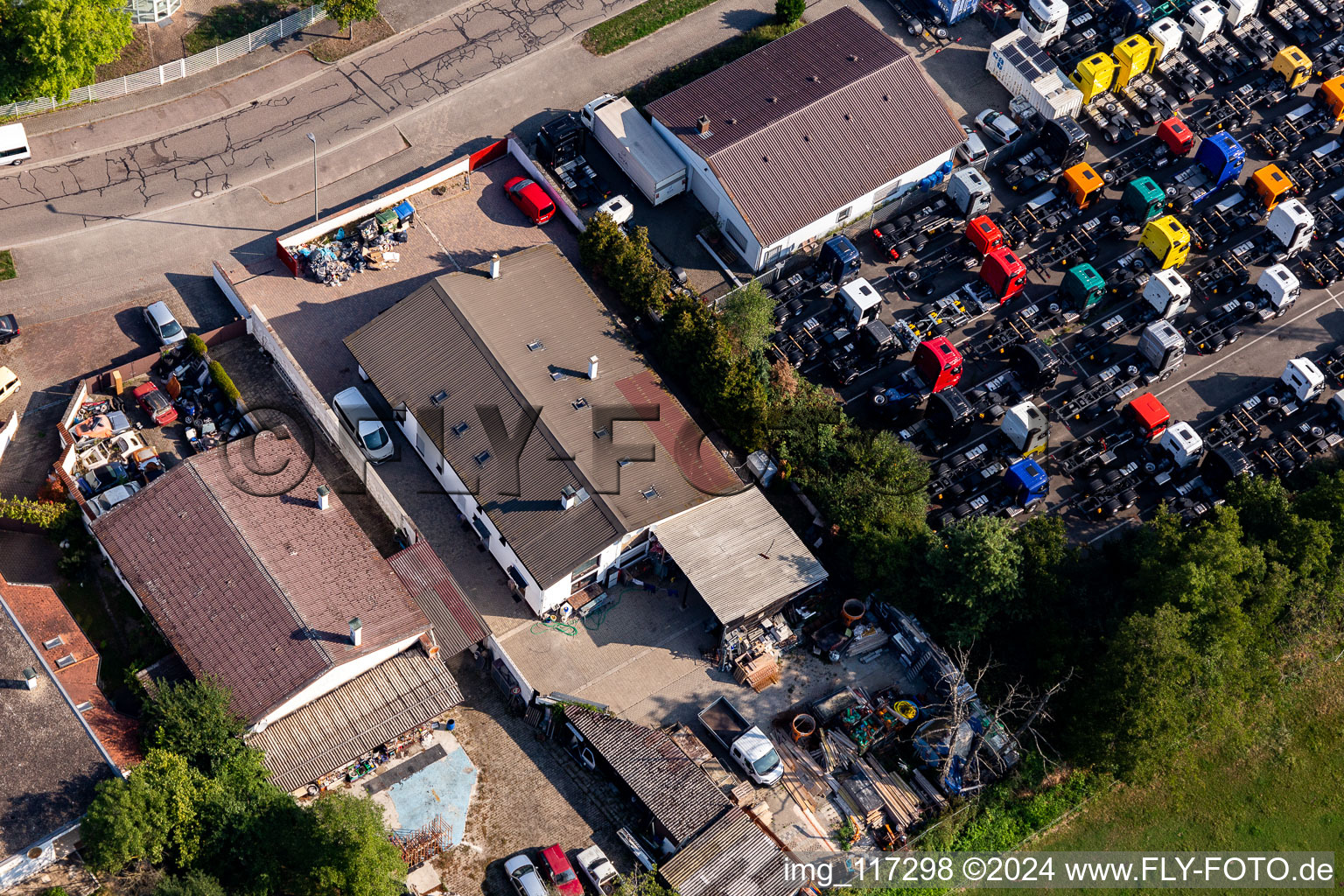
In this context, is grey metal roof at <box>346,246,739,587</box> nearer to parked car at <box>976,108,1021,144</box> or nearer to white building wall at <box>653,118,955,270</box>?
white building wall at <box>653,118,955,270</box>

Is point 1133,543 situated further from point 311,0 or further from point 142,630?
point 311,0

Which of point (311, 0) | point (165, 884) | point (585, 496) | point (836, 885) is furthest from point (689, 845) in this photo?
point (311, 0)

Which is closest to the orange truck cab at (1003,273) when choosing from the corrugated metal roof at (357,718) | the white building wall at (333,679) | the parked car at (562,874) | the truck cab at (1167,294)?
the truck cab at (1167,294)

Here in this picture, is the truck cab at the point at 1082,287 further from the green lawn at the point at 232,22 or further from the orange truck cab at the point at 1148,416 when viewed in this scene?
the green lawn at the point at 232,22

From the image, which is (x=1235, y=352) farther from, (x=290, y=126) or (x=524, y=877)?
(x=290, y=126)

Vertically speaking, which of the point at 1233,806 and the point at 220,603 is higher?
the point at 220,603
